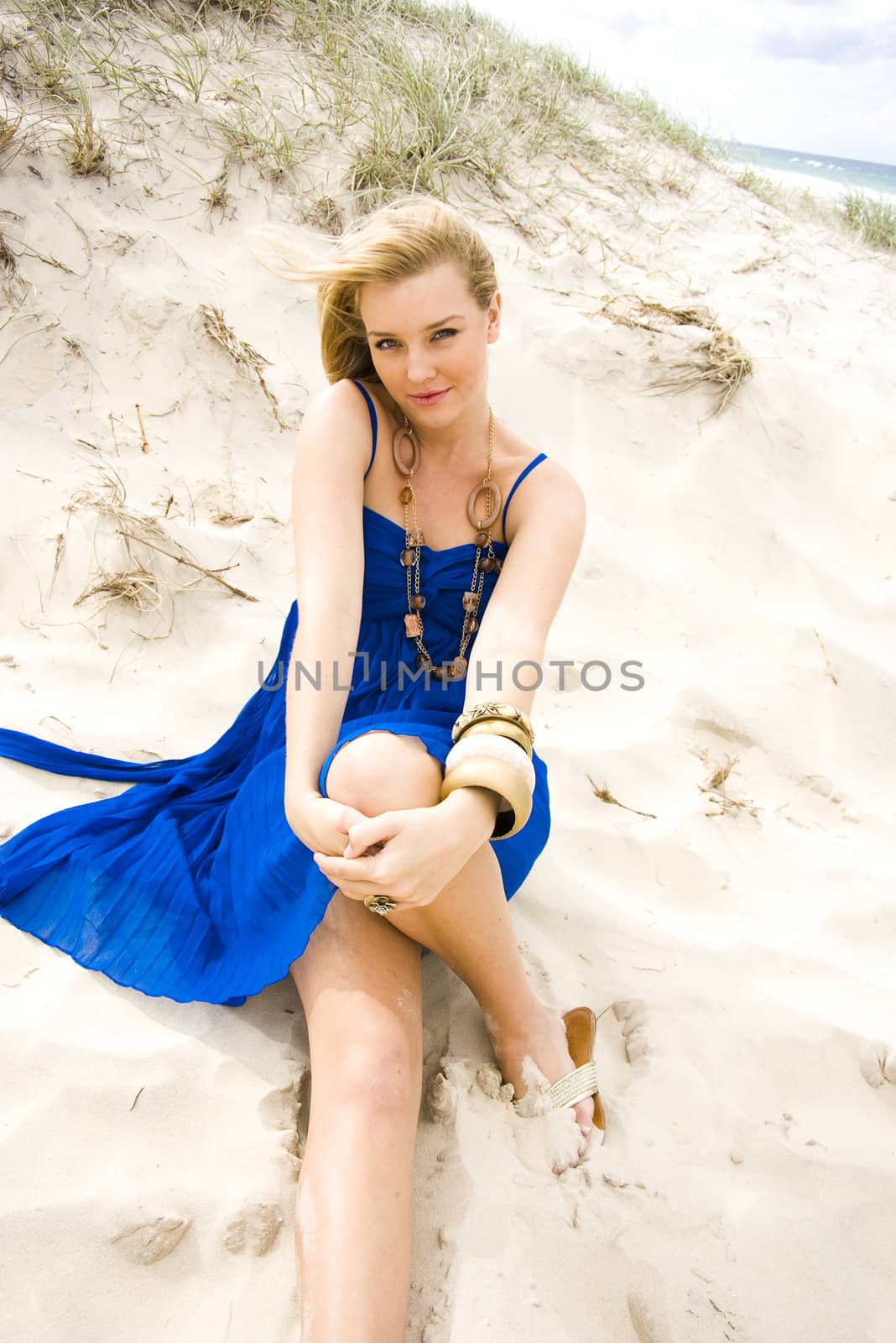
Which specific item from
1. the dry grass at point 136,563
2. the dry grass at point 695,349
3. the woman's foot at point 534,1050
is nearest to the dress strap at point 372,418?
the dry grass at point 136,563

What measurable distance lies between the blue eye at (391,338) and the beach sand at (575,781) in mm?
1067

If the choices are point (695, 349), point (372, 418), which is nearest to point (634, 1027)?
point (372, 418)

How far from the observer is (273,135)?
415 cm

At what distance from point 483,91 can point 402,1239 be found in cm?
539

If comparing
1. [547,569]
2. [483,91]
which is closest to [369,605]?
[547,569]

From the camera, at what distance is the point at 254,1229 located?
56.5 inches

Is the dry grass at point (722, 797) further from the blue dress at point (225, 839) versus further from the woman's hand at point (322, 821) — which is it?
the woman's hand at point (322, 821)

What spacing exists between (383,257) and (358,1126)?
1.46 meters

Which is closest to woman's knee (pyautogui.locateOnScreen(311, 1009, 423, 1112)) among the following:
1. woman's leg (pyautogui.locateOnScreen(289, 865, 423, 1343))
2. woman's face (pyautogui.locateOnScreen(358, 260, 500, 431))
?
woman's leg (pyautogui.locateOnScreen(289, 865, 423, 1343))

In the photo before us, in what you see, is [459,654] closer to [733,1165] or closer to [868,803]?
[733,1165]

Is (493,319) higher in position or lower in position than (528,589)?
higher

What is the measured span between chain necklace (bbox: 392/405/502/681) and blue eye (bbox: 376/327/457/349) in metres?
0.20

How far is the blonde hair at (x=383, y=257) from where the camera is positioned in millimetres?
1736

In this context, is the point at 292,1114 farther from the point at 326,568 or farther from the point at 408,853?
the point at 326,568
